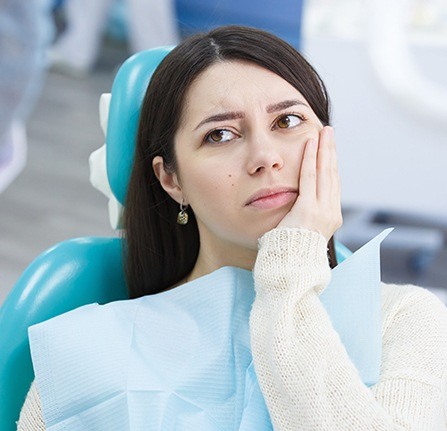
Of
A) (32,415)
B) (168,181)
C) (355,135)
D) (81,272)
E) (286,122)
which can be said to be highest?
(286,122)

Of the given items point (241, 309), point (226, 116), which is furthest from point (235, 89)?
point (241, 309)

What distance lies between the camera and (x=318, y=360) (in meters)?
1.14

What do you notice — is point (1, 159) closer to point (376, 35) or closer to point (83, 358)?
point (376, 35)

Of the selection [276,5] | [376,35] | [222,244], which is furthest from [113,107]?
[276,5]

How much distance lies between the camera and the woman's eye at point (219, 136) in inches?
50.7

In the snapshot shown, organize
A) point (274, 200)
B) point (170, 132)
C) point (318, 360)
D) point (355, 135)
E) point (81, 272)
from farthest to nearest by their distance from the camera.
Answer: point (355, 135), point (81, 272), point (170, 132), point (274, 200), point (318, 360)

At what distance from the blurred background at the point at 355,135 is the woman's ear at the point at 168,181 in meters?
1.13

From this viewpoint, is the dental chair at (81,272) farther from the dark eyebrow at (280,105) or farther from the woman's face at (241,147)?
the dark eyebrow at (280,105)

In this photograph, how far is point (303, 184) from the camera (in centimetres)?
126

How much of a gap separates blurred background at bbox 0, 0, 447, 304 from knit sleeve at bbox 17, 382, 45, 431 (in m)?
1.36

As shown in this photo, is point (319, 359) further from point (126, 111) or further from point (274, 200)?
point (126, 111)

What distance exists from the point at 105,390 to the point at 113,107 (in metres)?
0.43

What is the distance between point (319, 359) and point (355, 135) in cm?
181

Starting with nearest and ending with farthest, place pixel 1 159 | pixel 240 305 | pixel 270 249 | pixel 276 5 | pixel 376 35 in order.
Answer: pixel 270 249, pixel 240 305, pixel 376 35, pixel 1 159, pixel 276 5
